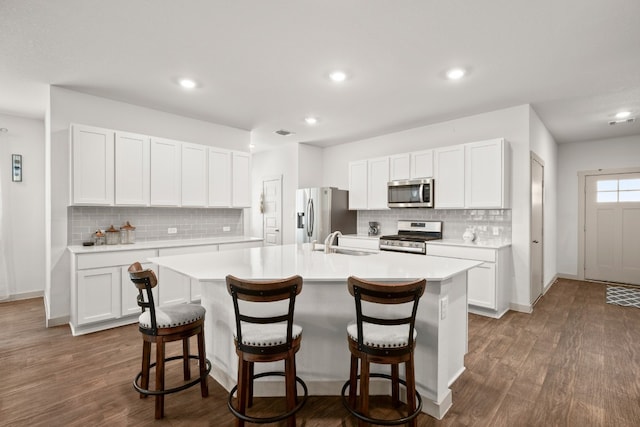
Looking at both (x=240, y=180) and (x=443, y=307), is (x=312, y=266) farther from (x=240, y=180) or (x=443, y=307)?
(x=240, y=180)

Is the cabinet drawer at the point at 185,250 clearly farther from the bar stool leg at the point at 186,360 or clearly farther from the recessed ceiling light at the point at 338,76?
the recessed ceiling light at the point at 338,76

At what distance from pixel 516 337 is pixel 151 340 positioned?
3.53 m

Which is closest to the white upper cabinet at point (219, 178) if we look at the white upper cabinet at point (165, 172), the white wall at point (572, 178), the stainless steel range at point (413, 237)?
the white upper cabinet at point (165, 172)

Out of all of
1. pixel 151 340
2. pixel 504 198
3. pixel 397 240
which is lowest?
pixel 151 340

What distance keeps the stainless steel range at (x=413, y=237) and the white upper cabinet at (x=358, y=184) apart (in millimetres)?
802

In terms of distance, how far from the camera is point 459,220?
4938 mm

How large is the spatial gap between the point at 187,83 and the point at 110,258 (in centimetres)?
217

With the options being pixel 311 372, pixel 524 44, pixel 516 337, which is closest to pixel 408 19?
pixel 524 44

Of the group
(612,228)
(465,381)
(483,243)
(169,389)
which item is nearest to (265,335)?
(169,389)

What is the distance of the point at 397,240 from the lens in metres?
4.86

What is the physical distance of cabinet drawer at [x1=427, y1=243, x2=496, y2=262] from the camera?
13.1ft

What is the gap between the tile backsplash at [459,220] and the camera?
14.9 ft

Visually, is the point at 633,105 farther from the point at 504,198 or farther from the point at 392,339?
the point at 392,339

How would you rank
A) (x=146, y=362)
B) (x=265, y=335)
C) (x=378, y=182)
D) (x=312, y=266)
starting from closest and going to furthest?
1. (x=265, y=335)
2. (x=146, y=362)
3. (x=312, y=266)
4. (x=378, y=182)
